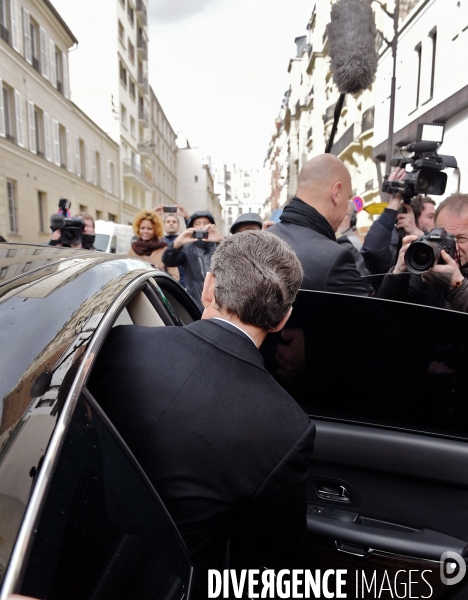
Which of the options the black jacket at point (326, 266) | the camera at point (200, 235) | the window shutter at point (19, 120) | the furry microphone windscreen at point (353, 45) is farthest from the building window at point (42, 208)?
the black jacket at point (326, 266)

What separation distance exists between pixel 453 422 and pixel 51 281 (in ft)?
4.23

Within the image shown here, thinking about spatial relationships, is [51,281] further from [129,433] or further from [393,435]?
[393,435]

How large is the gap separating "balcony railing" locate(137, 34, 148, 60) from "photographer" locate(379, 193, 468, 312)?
3870 centimetres

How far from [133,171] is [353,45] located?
31.4 m

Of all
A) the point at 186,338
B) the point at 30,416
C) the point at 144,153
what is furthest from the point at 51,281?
the point at 144,153

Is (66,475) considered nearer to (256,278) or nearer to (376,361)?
(256,278)

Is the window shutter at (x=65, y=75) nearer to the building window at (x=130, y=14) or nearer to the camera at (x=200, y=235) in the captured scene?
the building window at (x=130, y=14)

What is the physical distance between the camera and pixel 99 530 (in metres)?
0.84

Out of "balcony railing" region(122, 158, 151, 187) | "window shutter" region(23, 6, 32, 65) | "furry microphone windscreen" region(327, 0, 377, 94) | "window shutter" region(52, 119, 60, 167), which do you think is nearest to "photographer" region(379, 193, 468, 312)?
"furry microphone windscreen" region(327, 0, 377, 94)

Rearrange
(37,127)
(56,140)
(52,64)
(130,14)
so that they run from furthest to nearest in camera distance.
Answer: (130,14) < (56,140) < (52,64) < (37,127)

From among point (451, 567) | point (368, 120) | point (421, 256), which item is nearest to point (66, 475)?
point (451, 567)

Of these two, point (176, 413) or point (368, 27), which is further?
point (368, 27)

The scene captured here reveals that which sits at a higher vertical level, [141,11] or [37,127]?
[141,11]

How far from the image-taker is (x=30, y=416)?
2.70 ft
